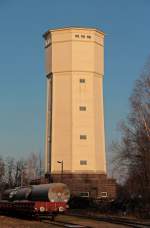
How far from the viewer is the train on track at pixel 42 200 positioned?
34647 millimetres

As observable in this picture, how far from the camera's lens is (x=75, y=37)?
233 ft

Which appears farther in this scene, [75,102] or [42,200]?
[75,102]

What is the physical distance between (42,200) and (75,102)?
33416 millimetres

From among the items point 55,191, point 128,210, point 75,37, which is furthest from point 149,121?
point 75,37

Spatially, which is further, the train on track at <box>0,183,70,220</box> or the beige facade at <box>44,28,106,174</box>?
the beige facade at <box>44,28,106,174</box>

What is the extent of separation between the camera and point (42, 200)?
1394 inches

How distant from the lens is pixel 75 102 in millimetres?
67812

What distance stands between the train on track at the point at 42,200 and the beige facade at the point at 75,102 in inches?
1067

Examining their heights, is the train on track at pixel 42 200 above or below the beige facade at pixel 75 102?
below

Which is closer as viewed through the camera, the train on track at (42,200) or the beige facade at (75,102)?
the train on track at (42,200)

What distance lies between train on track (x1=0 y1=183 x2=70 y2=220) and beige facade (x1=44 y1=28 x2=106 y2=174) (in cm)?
2711

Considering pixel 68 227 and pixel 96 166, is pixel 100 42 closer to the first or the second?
pixel 96 166

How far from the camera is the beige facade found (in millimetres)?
66438

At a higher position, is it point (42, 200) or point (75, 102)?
point (75, 102)
